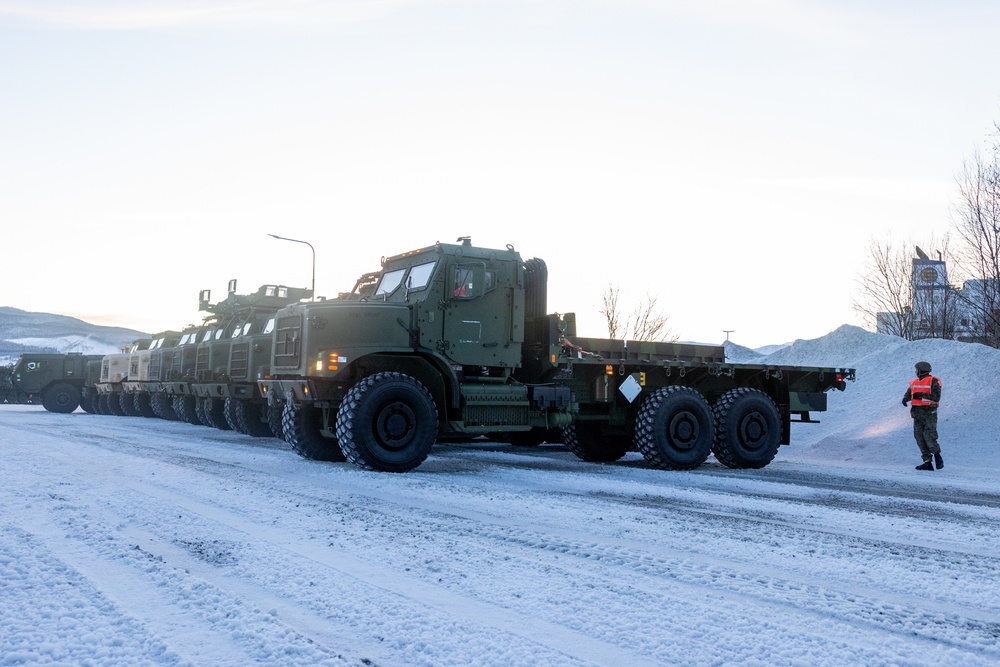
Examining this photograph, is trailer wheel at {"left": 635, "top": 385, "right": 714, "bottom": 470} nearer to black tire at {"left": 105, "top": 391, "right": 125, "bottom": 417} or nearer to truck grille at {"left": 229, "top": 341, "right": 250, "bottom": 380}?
truck grille at {"left": 229, "top": 341, "right": 250, "bottom": 380}

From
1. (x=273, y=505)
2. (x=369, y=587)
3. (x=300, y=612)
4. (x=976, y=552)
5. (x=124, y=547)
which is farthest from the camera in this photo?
(x=273, y=505)

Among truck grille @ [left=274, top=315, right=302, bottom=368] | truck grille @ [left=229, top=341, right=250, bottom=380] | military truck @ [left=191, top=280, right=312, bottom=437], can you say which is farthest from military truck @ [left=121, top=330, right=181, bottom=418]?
truck grille @ [left=274, top=315, right=302, bottom=368]

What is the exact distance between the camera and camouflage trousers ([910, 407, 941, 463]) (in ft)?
42.3

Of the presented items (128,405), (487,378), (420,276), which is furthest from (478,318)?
(128,405)

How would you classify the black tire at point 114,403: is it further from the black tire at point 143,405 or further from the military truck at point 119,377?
the black tire at point 143,405

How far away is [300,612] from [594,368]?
8409 mm

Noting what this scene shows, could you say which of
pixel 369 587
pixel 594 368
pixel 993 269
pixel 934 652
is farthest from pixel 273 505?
pixel 993 269

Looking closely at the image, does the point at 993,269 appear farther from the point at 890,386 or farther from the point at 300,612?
the point at 300,612

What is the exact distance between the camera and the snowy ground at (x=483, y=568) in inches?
139

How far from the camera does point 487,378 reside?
1112 cm

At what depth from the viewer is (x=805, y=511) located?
7.63m

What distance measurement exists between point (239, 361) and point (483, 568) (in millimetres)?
12488

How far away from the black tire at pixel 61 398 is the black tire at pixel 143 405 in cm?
595

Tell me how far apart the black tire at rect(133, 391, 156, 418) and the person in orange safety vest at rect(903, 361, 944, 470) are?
20880mm
